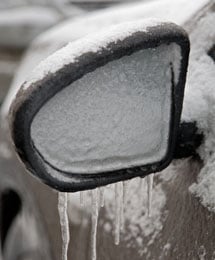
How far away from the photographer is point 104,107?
1.43m

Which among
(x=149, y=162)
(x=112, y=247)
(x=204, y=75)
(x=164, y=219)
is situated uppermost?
(x=204, y=75)

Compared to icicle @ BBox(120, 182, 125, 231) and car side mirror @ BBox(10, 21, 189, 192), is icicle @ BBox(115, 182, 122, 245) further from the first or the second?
car side mirror @ BBox(10, 21, 189, 192)

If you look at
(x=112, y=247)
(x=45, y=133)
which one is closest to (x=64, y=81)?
(x=45, y=133)

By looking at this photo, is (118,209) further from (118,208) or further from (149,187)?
(149,187)

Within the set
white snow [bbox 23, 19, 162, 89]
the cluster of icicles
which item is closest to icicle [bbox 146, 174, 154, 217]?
the cluster of icicles

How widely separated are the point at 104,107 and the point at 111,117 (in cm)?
3

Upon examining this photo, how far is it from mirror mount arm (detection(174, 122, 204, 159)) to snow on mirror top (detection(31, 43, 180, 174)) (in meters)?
0.08

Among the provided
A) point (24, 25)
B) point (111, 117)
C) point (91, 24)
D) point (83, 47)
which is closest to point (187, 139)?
point (111, 117)

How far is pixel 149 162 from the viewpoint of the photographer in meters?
1.53

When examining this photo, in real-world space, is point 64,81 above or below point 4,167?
above

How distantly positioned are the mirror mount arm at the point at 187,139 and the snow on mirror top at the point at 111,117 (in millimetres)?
78

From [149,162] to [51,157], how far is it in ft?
0.76

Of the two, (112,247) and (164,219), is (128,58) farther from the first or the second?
(112,247)

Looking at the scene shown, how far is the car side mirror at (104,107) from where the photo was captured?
1.35m
